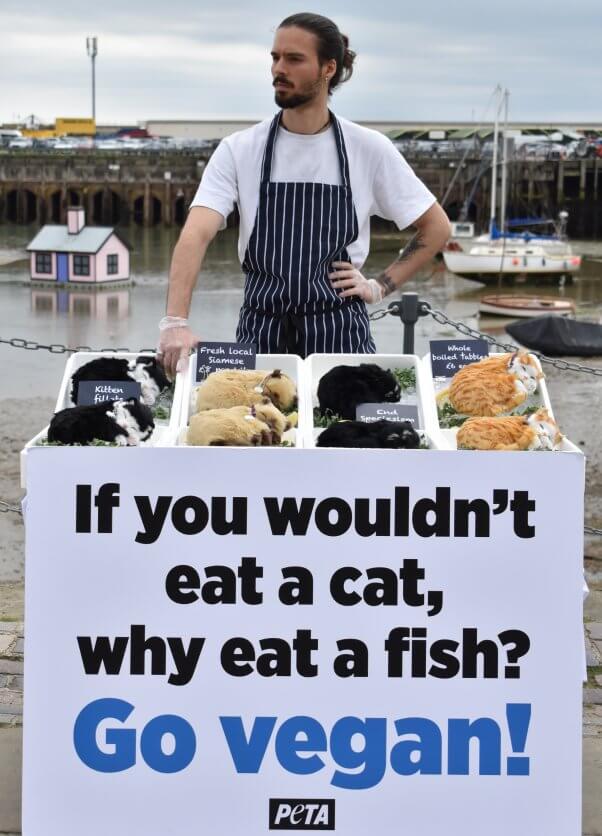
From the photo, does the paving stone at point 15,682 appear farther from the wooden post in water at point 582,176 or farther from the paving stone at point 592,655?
the wooden post in water at point 582,176

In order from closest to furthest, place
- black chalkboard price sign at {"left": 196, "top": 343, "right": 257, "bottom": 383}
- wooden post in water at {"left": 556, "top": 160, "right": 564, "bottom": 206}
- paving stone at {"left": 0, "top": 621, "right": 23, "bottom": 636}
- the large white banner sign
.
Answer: the large white banner sign → black chalkboard price sign at {"left": 196, "top": 343, "right": 257, "bottom": 383} → paving stone at {"left": 0, "top": 621, "right": 23, "bottom": 636} → wooden post in water at {"left": 556, "top": 160, "right": 564, "bottom": 206}

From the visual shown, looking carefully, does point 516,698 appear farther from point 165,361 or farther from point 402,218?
point 402,218

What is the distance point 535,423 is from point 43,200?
66541 mm

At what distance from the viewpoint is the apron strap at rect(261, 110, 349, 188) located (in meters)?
3.67

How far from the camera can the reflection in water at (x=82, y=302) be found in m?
29.7

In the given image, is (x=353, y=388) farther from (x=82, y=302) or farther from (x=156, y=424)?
(x=82, y=302)

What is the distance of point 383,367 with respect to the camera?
357 cm

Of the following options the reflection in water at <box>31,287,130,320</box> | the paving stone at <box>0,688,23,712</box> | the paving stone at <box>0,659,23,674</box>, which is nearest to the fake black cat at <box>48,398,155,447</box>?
the paving stone at <box>0,688,23,712</box>

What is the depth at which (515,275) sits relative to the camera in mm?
39500

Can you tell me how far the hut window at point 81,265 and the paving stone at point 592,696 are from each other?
3139cm

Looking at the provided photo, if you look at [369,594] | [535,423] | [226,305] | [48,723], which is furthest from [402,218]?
[226,305]

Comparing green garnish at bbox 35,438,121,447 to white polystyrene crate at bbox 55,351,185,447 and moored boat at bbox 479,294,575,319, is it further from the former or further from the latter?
moored boat at bbox 479,294,575,319

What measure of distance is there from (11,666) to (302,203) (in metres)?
2.00

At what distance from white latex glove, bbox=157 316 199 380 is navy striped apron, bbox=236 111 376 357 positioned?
0.38 meters
